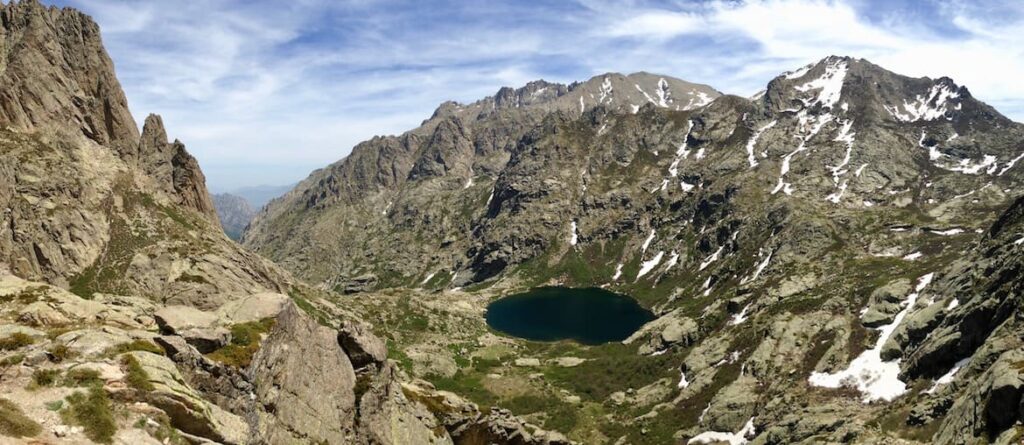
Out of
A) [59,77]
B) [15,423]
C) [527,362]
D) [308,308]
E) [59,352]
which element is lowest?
[527,362]

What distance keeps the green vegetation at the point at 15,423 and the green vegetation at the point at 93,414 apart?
3.39 feet

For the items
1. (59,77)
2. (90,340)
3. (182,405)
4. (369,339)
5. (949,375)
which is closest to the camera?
(182,405)

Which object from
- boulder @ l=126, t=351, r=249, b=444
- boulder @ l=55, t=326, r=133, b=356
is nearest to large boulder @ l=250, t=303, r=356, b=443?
boulder @ l=126, t=351, r=249, b=444

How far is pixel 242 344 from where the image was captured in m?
29.6

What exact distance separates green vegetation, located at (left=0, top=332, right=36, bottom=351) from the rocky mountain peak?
12344cm

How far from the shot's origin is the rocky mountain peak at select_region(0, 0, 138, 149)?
383ft

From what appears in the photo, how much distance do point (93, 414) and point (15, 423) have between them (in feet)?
7.12

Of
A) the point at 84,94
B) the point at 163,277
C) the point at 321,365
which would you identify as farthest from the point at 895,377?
the point at 84,94

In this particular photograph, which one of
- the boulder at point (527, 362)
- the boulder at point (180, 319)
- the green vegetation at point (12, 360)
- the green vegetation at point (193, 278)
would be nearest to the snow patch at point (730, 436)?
the boulder at point (527, 362)

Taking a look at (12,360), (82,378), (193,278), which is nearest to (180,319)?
(82,378)

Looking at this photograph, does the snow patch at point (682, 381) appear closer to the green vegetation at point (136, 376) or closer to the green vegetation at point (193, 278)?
the green vegetation at point (193, 278)

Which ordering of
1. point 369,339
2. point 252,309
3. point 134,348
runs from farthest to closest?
point 369,339, point 252,309, point 134,348

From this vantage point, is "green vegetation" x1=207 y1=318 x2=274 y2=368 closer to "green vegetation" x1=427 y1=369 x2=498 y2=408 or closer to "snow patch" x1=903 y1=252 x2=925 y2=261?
"green vegetation" x1=427 y1=369 x2=498 y2=408

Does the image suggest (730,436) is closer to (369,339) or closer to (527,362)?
(527,362)
